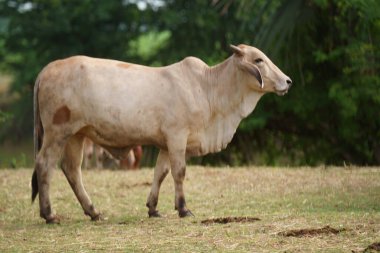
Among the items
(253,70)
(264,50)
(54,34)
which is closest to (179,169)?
(253,70)

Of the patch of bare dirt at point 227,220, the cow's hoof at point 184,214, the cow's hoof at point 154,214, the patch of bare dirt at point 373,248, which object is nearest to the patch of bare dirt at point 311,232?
the patch of bare dirt at point 373,248

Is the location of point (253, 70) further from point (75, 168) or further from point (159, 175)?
point (75, 168)

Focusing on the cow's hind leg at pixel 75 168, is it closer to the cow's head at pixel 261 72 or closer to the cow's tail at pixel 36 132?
the cow's tail at pixel 36 132

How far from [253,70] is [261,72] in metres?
0.14

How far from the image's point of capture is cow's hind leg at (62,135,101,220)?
10.3 m

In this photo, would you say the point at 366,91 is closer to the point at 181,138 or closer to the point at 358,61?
the point at 358,61

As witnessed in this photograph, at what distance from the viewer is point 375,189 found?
1118cm

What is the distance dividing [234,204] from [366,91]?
275 inches

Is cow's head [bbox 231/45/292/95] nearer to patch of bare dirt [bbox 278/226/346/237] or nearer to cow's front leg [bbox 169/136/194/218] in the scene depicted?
cow's front leg [bbox 169/136/194/218]

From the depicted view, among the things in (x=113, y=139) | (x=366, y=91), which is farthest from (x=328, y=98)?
(x=113, y=139)

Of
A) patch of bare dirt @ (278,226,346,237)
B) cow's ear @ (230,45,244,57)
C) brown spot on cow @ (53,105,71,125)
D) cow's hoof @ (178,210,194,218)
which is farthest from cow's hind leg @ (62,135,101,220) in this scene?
patch of bare dirt @ (278,226,346,237)

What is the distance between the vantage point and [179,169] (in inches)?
390

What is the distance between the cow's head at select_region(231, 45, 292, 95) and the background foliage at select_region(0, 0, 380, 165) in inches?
185

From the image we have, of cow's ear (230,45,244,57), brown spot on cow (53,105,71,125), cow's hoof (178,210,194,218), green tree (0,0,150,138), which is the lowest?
cow's hoof (178,210,194,218)
